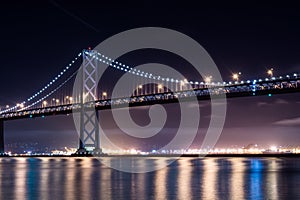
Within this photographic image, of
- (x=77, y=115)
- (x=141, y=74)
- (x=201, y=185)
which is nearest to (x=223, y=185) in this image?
(x=201, y=185)

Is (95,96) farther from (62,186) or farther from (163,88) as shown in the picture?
(62,186)

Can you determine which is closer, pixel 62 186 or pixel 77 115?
pixel 62 186

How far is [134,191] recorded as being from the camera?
61.0ft

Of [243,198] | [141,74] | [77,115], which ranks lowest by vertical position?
[243,198]

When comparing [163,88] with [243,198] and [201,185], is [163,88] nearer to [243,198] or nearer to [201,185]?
[201,185]

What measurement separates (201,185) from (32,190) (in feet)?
18.5

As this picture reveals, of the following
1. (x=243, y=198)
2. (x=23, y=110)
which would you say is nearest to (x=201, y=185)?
(x=243, y=198)

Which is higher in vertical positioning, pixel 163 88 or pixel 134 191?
pixel 163 88

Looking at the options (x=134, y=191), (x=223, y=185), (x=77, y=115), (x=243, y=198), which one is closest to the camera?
(x=243, y=198)

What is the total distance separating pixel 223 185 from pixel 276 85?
1308 inches

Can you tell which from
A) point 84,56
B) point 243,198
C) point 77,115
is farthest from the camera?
point 84,56

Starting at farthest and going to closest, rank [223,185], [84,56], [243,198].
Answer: [84,56] < [223,185] < [243,198]

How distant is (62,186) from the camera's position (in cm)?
2064

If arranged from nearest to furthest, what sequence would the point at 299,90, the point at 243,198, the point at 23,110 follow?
the point at 243,198 < the point at 299,90 < the point at 23,110
